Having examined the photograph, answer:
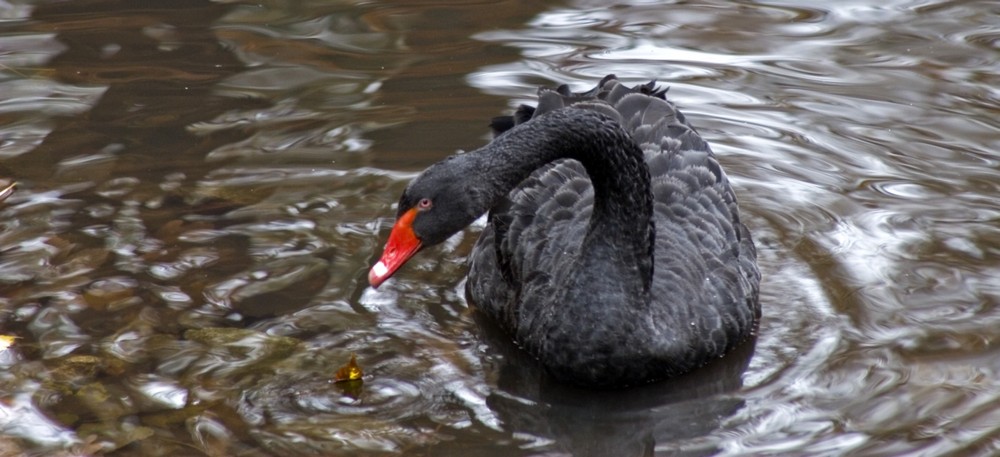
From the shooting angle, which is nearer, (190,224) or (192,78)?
(190,224)

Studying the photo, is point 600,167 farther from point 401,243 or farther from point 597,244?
point 401,243

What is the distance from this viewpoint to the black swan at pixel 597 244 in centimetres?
537

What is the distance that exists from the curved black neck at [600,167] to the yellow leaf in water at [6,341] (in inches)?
→ 91.0

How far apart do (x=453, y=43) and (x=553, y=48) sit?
74cm

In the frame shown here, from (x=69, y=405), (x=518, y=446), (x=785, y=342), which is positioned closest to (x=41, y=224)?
(x=69, y=405)

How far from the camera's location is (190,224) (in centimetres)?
726

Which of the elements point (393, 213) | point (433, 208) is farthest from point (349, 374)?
point (393, 213)

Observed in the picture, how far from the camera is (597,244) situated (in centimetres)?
586

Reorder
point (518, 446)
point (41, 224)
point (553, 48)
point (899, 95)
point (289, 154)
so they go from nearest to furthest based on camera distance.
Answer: point (518, 446), point (41, 224), point (289, 154), point (899, 95), point (553, 48)

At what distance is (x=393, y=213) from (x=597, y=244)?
1.89m

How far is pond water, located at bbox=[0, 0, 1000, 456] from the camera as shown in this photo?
548cm

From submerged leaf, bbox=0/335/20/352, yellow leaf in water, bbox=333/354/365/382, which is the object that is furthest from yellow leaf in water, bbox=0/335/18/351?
yellow leaf in water, bbox=333/354/365/382

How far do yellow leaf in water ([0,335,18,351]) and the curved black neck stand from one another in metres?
2.31

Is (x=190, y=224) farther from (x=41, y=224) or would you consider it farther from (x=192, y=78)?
(x=192, y=78)
